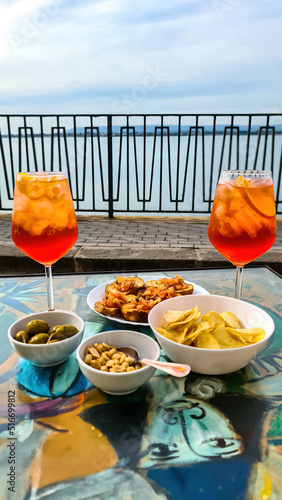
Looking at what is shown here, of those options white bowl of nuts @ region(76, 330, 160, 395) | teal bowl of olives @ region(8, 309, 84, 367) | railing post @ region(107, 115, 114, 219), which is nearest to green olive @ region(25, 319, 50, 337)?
teal bowl of olives @ region(8, 309, 84, 367)

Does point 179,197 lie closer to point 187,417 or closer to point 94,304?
point 94,304

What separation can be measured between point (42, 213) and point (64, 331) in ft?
0.99

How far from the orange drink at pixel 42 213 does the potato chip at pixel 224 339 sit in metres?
0.45

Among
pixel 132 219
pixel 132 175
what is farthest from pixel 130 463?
pixel 132 175

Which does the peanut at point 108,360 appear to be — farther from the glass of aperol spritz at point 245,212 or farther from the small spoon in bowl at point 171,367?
the glass of aperol spritz at point 245,212

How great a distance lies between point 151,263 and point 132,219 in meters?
2.10

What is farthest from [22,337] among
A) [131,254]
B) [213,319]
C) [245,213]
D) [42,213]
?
[131,254]

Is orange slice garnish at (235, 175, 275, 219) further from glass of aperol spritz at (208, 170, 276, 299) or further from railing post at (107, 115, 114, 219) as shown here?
railing post at (107, 115, 114, 219)

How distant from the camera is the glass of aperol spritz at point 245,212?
0.99 m

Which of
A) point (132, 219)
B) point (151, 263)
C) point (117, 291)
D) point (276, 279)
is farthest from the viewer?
point (132, 219)

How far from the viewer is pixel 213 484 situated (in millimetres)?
562

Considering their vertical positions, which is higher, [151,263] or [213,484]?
[213,484]

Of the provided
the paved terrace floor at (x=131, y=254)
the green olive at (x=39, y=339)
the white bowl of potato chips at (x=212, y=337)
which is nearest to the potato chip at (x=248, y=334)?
the white bowl of potato chips at (x=212, y=337)

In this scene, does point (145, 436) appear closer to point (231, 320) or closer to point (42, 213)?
point (231, 320)
